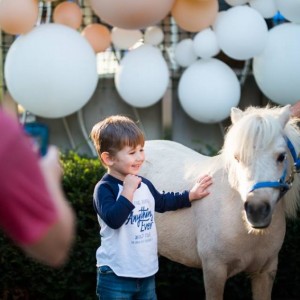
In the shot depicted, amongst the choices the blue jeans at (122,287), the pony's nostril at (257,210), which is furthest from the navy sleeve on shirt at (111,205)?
the pony's nostril at (257,210)

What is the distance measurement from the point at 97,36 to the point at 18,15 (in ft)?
2.89

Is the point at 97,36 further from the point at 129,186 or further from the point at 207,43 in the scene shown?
the point at 129,186

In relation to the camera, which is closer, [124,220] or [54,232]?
[54,232]

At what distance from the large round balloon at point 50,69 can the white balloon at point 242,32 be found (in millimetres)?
1093

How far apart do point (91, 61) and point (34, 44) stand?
486 millimetres

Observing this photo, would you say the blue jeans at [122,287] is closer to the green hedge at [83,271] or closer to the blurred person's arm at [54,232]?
the green hedge at [83,271]

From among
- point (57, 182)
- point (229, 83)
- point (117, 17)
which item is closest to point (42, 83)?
point (117, 17)

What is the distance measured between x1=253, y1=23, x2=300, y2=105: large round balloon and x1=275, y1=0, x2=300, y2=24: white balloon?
0.07 m

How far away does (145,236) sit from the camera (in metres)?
3.21

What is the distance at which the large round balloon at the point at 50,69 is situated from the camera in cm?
511

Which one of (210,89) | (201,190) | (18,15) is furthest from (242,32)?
(201,190)

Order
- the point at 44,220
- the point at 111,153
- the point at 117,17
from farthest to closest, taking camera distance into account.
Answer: the point at 117,17 < the point at 111,153 < the point at 44,220

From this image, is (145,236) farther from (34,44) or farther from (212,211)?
(34,44)

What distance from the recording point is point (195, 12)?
5.28 metres
